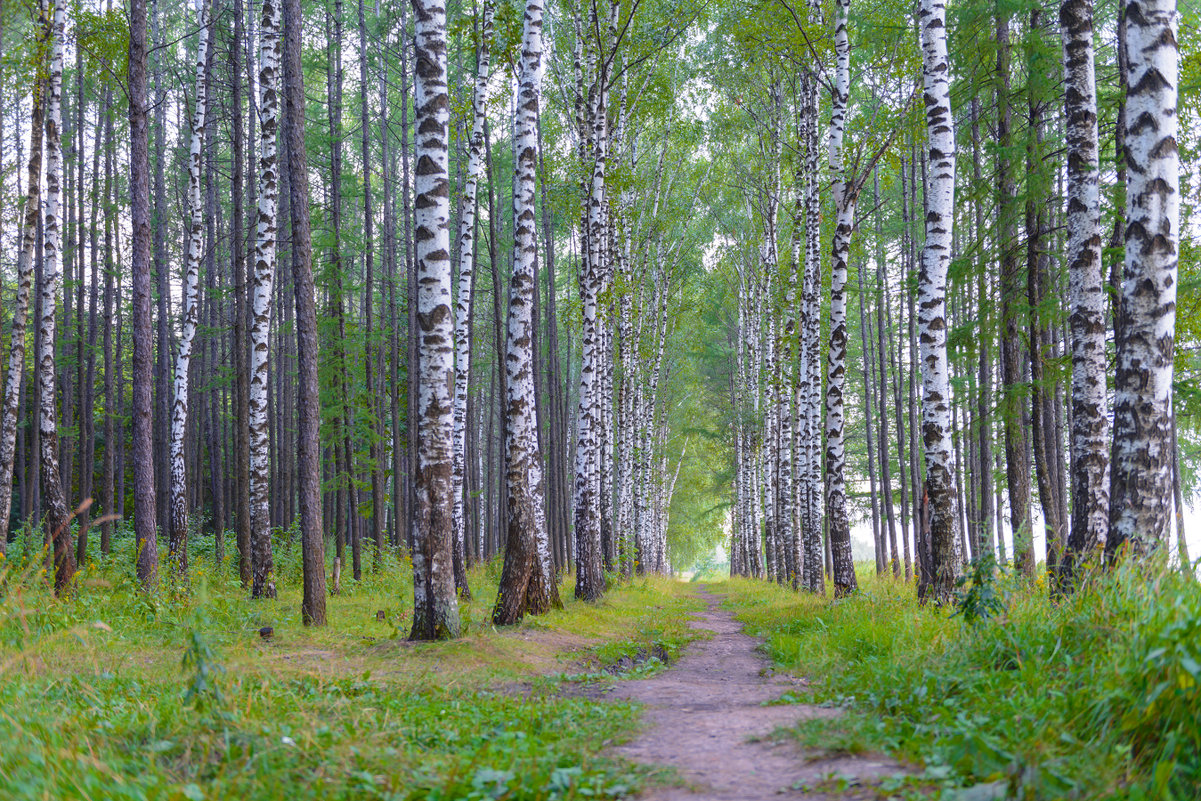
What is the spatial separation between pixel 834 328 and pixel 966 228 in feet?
40.8

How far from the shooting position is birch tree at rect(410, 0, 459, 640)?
863 cm

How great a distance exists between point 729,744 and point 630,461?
763 inches

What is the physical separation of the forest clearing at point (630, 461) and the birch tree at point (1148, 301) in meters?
0.02

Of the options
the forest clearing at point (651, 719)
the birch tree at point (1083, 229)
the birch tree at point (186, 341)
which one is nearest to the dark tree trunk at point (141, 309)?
the birch tree at point (186, 341)

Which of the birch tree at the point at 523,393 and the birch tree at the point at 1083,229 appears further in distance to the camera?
the birch tree at the point at 523,393

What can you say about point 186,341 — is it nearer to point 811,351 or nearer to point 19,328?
point 19,328

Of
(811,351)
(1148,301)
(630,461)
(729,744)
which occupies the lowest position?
(729,744)

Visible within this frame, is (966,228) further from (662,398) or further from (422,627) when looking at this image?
(422,627)

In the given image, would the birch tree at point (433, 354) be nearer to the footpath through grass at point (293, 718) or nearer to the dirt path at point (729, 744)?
the footpath through grass at point (293, 718)

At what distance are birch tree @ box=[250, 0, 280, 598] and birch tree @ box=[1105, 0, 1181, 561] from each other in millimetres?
11606

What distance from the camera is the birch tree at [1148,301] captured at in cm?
577

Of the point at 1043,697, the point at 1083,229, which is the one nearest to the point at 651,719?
the point at 1043,697

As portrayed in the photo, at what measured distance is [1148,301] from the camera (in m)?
5.82

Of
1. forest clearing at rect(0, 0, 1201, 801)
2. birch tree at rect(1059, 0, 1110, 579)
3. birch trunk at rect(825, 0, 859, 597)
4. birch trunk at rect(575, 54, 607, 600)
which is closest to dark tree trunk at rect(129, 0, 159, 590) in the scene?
forest clearing at rect(0, 0, 1201, 801)
